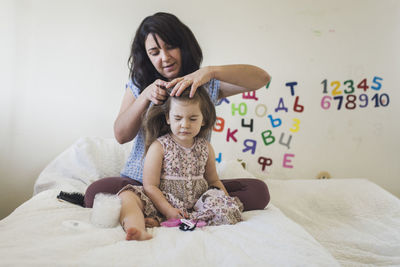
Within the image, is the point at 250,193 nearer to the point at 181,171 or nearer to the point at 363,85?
the point at 181,171

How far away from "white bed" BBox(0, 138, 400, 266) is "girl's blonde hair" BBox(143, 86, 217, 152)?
0.35 meters

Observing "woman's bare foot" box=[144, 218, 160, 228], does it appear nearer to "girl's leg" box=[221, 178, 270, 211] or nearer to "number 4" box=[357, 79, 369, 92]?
"girl's leg" box=[221, 178, 270, 211]

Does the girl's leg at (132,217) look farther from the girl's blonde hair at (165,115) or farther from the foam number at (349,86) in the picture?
the foam number at (349,86)

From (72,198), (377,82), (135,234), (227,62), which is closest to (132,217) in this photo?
(135,234)

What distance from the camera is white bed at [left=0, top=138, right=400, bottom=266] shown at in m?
0.70

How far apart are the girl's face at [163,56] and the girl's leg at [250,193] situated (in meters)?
0.52

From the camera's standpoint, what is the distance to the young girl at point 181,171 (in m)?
1.01

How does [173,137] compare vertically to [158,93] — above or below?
below

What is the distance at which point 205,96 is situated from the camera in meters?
1.16

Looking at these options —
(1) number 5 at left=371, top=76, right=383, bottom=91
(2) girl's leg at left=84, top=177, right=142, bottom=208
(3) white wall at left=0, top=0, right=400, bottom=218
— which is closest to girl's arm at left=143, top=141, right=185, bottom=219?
(2) girl's leg at left=84, top=177, right=142, bottom=208

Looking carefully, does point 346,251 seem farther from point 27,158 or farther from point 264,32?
point 27,158

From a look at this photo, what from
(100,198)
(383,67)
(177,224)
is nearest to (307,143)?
(383,67)

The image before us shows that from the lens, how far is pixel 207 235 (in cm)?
84

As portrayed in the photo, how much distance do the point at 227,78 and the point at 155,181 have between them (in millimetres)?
467
